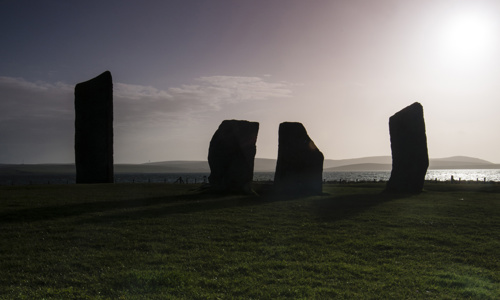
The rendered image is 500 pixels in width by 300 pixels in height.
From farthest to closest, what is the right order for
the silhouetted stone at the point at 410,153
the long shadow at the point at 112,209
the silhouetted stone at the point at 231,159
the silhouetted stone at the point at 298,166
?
the silhouetted stone at the point at 410,153 → the silhouetted stone at the point at 298,166 → the silhouetted stone at the point at 231,159 → the long shadow at the point at 112,209

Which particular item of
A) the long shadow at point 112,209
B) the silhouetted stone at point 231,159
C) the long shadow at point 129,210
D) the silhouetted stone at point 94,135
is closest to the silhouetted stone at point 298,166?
the silhouetted stone at point 231,159

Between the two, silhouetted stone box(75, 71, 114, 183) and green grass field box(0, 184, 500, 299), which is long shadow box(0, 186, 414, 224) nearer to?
green grass field box(0, 184, 500, 299)

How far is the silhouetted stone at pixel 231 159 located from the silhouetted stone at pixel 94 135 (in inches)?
459

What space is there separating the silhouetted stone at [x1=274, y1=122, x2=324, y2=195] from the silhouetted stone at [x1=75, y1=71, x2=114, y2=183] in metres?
16.0

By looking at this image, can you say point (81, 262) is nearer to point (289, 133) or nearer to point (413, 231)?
point (413, 231)

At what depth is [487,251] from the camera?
1009 centimetres

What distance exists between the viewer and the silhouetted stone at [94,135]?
32750 millimetres

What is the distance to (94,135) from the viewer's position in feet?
107

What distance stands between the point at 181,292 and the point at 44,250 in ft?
15.5

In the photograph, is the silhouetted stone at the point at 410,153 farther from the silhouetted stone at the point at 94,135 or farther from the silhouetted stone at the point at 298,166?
the silhouetted stone at the point at 94,135

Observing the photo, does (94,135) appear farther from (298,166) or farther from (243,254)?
(243,254)

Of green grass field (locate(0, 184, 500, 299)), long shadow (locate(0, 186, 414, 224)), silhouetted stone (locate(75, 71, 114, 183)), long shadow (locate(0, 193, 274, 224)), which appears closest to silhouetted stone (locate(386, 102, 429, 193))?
long shadow (locate(0, 186, 414, 224))

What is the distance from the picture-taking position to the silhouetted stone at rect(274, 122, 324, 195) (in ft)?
87.7

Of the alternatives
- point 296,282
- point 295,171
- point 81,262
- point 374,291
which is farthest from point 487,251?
point 295,171
